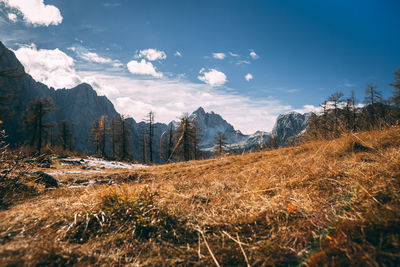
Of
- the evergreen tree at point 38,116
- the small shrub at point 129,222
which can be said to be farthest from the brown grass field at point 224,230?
the evergreen tree at point 38,116

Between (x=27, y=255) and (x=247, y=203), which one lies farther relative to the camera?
(x=247, y=203)

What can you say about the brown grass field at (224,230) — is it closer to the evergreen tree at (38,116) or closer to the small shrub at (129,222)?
the small shrub at (129,222)

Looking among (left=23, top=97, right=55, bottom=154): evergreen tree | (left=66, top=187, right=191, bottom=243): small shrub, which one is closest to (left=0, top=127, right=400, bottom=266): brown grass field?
(left=66, top=187, right=191, bottom=243): small shrub

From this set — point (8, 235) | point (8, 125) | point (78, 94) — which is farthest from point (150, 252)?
point (78, 94)

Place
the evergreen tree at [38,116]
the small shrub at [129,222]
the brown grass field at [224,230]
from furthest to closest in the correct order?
the evergreen tree at [38,116]
the small shrub at [129,222]
the brown grass field at [224,230]

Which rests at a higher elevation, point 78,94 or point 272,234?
point 78,94

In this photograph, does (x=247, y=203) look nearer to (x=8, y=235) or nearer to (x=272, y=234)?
(x=272, y=234)

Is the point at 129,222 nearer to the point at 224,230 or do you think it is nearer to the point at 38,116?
the point at 224,230

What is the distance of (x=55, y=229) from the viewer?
1.57m

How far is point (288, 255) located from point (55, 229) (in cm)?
191

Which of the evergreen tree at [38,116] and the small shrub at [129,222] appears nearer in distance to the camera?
the small shrub at [129,222]

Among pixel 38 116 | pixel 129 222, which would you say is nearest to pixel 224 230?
pixel 129 222

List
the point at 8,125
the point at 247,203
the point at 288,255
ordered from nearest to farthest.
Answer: the point at 288,255, the point at 247,203, the point at 8,125

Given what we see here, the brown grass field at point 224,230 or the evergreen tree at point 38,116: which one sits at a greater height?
the evergreen tree at point 38,116
